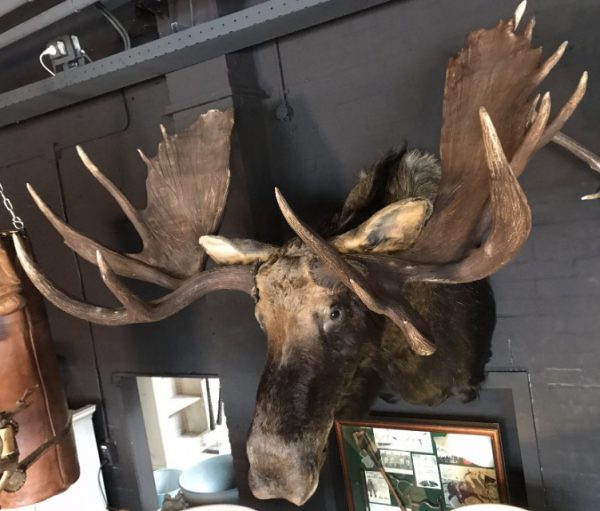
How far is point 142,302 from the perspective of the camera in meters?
1.75

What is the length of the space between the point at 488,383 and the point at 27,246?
1.78 m

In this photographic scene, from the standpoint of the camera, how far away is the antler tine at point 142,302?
5.82 feet

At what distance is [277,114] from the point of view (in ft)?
7.95

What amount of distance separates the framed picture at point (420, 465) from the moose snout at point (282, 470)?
948 millimetres

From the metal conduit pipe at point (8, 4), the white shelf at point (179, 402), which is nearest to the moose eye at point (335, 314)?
the metal conduit pipe at point (8, 4)

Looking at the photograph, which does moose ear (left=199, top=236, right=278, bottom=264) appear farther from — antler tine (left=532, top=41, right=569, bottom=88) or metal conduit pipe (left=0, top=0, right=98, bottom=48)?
metal conduit pipe (left=0, top=0, right=98, bottom=48)

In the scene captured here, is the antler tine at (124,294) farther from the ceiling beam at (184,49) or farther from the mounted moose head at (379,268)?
the ceiling beam at (184,49)

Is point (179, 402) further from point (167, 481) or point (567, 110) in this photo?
point (567, 110)

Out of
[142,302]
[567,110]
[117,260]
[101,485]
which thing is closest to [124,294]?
[142,302]

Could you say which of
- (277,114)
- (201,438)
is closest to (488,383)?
(277,114)

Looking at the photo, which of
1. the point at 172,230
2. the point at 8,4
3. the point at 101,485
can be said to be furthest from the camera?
the point at 101,485

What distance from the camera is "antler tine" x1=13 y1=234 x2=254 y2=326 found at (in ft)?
5.82

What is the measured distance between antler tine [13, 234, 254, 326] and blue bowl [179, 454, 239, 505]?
66.2 inches

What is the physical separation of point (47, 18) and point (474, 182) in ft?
6.52
